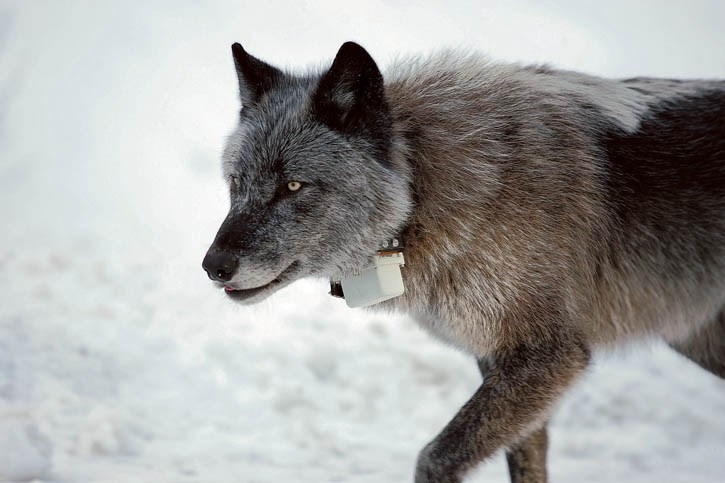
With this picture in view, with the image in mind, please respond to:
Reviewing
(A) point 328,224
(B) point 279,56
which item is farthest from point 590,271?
(B) point 279,56

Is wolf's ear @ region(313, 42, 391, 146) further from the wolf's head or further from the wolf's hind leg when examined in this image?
the wolf's hind leg

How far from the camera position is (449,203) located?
321 cm

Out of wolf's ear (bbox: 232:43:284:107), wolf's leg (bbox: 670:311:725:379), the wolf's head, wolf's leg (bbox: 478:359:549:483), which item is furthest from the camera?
wolf's leg (bbox: 670:311:725:379)

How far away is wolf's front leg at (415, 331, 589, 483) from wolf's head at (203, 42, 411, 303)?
71 cm

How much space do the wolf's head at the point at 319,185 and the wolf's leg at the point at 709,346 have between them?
2.08 meters

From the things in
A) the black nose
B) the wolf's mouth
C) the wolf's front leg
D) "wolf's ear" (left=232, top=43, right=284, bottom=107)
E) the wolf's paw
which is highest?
"wolf's ear" (left=232, top=43, right=284, bottom=107)

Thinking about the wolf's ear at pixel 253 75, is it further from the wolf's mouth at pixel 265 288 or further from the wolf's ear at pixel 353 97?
the wolf's mouth at pixel 265 288

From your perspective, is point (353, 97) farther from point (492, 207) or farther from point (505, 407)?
point (505, 407)

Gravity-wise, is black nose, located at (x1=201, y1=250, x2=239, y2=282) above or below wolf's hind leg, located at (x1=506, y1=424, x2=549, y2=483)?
above

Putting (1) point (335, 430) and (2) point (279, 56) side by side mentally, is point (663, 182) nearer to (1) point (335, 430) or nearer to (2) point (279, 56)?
(1) point (335, 430)

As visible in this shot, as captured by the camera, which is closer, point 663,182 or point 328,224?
point 328,224

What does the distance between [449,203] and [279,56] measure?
10.6ft

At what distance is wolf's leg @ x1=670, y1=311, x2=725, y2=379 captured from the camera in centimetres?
426

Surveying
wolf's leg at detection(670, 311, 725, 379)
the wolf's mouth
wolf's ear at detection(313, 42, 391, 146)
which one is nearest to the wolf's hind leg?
wolf's leg at detection(670, 311, 725, 379)
